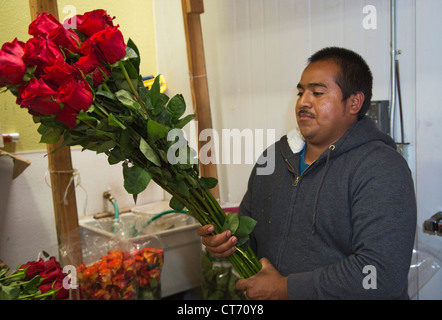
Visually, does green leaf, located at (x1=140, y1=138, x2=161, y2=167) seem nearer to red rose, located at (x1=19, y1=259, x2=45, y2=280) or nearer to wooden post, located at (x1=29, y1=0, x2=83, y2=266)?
red rose, located at (x1=19, y1=259, x2=45, y2=280)

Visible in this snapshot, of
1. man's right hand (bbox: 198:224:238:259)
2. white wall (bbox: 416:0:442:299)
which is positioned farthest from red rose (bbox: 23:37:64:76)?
white wall (bbox: 416:0:442:299)

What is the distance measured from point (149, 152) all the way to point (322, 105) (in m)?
0.60

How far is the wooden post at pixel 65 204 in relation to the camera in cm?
133

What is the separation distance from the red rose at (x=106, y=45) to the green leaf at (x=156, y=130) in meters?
0.12

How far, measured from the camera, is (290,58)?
1.71m

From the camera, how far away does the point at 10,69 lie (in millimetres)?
612

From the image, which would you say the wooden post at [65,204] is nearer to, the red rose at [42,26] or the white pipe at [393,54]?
the red rose at [42,26]

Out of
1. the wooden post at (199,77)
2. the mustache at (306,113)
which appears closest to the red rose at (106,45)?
the mustache at (306,113)

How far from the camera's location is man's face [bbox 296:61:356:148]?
1163 mm

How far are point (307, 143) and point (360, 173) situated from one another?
241mm

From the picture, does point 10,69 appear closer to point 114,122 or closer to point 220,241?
point 114,122

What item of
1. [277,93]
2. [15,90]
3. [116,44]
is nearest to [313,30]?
[277,93]

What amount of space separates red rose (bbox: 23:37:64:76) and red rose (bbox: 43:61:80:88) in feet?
0.04
